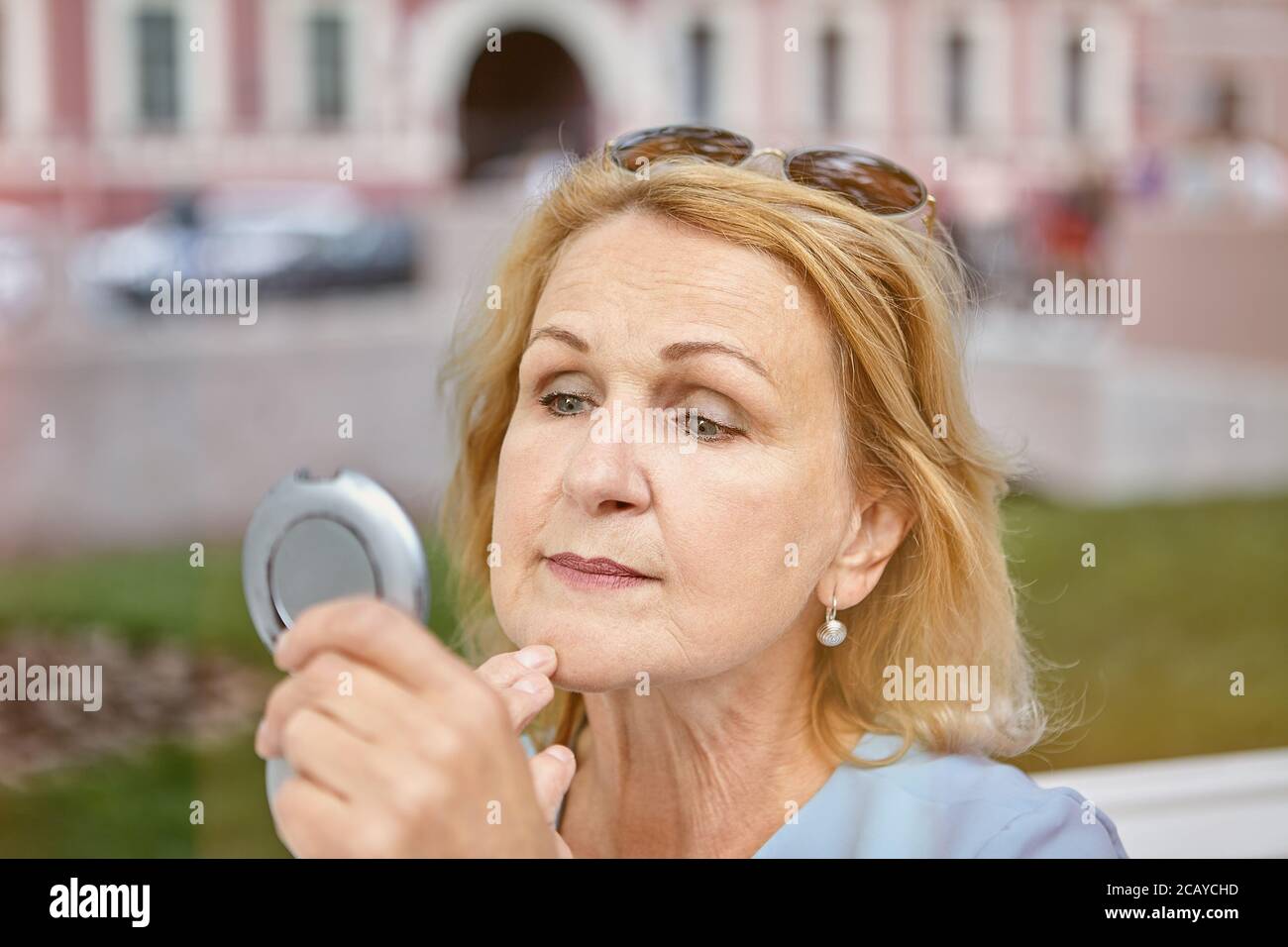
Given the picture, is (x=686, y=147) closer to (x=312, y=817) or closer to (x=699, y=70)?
(x=312, y=817)

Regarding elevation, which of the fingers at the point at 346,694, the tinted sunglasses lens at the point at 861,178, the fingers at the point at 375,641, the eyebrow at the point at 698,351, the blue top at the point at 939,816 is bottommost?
the blue top at the point at 939,816

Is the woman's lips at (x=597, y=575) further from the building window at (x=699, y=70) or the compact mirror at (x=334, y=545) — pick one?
the building window at (x=699, y=70)

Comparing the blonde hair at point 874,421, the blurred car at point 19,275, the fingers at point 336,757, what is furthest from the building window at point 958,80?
the fingers at point 336,757

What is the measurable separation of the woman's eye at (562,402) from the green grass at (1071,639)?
188 centimetres

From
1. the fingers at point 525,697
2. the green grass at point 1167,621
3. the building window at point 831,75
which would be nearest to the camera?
the fingers at point 525,697

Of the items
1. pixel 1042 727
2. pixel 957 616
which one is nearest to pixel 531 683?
pixel 957 616

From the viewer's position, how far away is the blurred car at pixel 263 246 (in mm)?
8758

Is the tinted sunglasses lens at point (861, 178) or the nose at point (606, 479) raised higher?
the tinted sunglasses lens at point (861, 178)

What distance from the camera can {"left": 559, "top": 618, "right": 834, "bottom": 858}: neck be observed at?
1476 mm

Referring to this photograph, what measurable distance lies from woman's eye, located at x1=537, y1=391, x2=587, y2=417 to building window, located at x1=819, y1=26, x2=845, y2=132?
1325 centimetres

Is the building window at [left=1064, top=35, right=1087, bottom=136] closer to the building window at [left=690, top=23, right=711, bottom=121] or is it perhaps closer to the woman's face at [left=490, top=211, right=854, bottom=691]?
the building window at [left=690, top=23, right=711, bottom=121]

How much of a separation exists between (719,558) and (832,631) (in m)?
0.19

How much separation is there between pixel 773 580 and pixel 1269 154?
14.3 metres

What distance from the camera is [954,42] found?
15.5 metres
